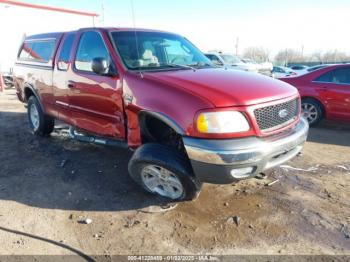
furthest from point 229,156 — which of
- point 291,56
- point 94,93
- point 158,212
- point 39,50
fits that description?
point 291,56

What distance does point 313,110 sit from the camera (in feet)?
24.1

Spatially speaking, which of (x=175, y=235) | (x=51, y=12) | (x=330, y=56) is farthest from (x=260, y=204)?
(x=330, y=56)

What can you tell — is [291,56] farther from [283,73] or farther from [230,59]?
[230,59]

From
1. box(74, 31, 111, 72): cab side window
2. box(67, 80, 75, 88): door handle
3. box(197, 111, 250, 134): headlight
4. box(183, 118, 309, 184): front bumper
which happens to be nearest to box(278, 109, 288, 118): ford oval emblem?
box(183, 118, 309, 184): front bumper

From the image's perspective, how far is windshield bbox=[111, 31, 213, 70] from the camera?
4.02m

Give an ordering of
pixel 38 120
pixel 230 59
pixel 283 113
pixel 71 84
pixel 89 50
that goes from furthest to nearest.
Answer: pixel 230 59 → pixel 38 120 → pixel 71 84 → pixel 89 50 → pixel 283 113

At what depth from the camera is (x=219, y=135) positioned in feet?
10.1

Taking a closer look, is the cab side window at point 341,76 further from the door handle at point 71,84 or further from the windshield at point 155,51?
the door handle at point 71,84

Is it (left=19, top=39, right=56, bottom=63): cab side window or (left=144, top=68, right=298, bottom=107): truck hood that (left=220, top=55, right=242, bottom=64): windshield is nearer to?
(left=19, top=39, right=56, bottom=63): cab side window

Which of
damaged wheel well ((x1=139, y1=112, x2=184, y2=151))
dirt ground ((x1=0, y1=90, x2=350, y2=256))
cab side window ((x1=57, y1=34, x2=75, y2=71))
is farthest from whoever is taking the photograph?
cab side window ((x1=57, y1=34, x2=75, y2=71))

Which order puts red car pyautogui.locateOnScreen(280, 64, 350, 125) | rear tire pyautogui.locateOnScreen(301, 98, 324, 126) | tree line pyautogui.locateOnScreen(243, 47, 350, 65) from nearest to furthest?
1. red car pyautogui.locateOnScreen(280, 64, 350, 125)
2. rear tire pyautogui.locateOnScreen(301, 98, 324, 126)
3. tree line pyautogui.locateOnScreen(243, 47, 350, 65)

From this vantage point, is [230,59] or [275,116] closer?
[275,116]

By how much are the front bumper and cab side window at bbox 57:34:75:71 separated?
108 inches

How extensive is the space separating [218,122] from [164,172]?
37.0 inches
